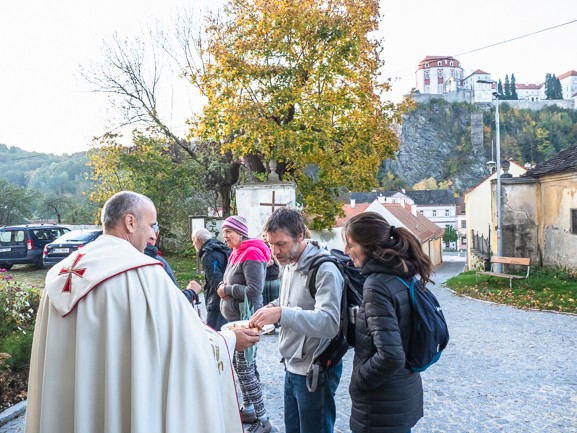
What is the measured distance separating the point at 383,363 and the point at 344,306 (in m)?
0.53

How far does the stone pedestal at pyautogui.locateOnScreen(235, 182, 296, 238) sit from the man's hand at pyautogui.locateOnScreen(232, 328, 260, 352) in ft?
27.8

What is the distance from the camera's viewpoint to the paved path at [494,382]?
4.40 metres

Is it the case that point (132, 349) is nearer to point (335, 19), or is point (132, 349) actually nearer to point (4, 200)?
point (335, 19)

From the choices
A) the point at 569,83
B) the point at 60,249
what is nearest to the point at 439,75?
the point at 569,83

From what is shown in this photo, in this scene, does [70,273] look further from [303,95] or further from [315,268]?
[303,95]

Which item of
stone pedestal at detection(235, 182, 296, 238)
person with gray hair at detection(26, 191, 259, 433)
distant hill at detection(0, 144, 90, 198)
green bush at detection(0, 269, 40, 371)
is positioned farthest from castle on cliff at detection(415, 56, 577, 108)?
person with gray hair at detection(26, 191, 259, 433)

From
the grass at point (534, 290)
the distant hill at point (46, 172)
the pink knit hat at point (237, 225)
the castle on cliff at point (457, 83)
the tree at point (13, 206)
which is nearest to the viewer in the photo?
the pink knit hat at point (237, 225)

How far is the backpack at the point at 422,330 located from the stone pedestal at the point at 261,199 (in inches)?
343

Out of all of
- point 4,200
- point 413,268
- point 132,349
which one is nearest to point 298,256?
point 413,268

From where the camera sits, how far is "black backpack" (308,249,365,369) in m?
2.74

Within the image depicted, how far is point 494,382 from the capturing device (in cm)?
557

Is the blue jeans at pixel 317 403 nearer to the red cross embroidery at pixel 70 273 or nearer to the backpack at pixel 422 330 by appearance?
the backpack at pixel 422 330

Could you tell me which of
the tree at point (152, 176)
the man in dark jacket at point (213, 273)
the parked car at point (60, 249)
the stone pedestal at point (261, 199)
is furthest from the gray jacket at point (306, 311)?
the tree at point (152, 176)

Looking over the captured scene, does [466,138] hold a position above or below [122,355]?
above
